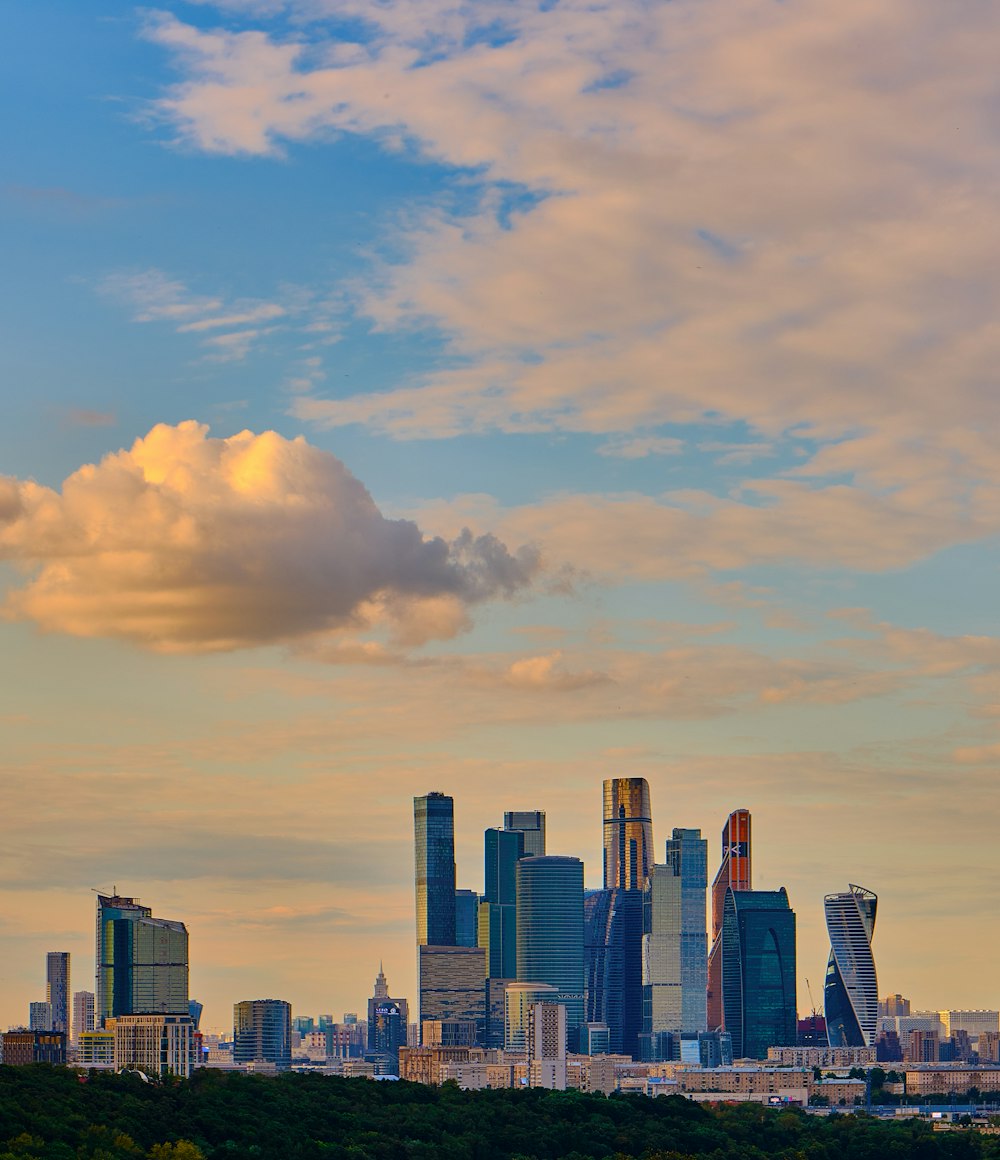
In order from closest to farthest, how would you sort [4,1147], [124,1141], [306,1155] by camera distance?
[4,1147] < [124,1141] < [306,1155]

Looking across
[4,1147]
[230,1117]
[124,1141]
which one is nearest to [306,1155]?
[230,1117]

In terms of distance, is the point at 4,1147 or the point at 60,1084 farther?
the point at 60,1084

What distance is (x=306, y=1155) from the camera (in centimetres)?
18488

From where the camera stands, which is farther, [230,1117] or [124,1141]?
[230,1117]

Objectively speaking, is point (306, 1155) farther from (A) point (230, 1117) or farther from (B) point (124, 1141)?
(B) point (124, 1141)

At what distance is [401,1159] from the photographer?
195000mm

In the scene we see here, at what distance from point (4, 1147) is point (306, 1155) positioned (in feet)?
117

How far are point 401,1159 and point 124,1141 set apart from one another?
35459 mm

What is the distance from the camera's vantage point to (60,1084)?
19000 centimetres

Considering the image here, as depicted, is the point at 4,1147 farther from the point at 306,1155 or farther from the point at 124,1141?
the point at 306,1155

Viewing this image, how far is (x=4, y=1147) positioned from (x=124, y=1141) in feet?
43.9

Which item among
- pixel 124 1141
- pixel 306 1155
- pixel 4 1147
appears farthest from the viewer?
pixel 306 1155

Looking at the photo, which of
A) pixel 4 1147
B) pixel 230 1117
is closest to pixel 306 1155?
pixel 230 1117

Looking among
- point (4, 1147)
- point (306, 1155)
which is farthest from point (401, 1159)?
point (4, 1147)
